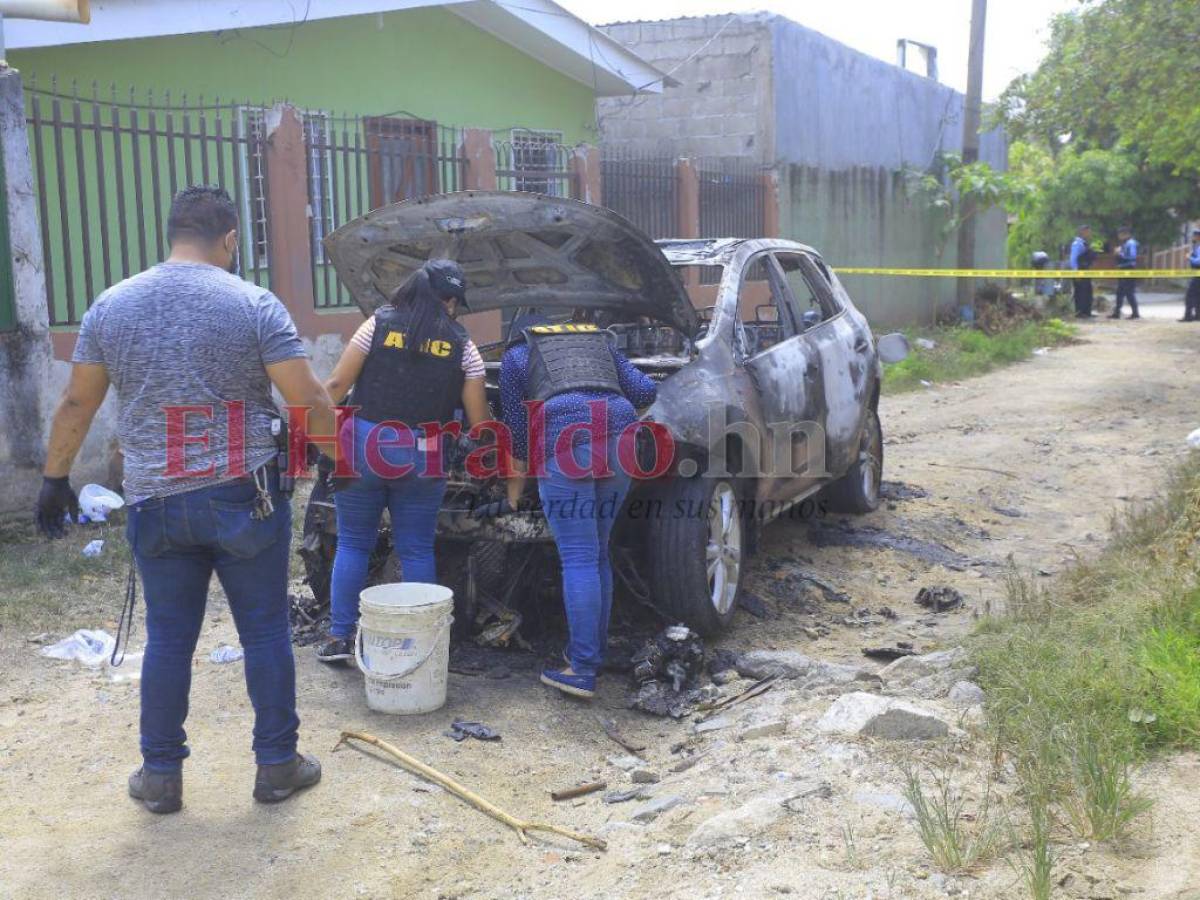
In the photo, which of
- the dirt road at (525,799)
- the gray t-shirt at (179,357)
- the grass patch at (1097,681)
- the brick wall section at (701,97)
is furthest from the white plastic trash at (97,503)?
the brick wall section at (701,97)

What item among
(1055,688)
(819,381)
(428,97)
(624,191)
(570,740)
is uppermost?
(428,97)

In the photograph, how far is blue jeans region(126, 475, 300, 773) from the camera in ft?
12.1

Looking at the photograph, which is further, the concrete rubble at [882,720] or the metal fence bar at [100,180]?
the metal fence bar at [100,180]

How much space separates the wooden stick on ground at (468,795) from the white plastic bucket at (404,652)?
0.27 m

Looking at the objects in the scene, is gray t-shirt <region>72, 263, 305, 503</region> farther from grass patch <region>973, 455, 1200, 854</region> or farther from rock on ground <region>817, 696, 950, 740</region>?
grass patch <region>973, 455, 1200, 854</region>

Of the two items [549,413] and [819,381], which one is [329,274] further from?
[549,413]

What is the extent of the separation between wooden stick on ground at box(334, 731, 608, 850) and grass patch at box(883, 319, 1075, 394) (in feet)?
32.1

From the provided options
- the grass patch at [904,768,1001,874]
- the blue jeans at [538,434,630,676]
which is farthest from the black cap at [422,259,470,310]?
the grass patch at [904,768,1001,874]

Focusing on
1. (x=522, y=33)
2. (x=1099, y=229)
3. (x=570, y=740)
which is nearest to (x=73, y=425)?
(x=570, y=740)

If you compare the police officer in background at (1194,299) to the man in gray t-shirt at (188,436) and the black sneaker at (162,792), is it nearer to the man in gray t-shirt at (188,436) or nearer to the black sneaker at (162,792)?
the man in gray t-shirt at (188,436)

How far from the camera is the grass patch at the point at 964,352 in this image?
15016 millimetres

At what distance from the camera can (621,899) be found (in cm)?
330

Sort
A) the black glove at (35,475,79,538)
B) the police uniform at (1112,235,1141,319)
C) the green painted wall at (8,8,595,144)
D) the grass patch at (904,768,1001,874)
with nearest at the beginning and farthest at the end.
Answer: the grass patch at (904,768,1001,874) < the black glove at (35,475,79,538) < the green painted wall at (8,8,595,144) < the police uniform at (1112,235,1141,319)

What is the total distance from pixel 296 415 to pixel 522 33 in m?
11.2
